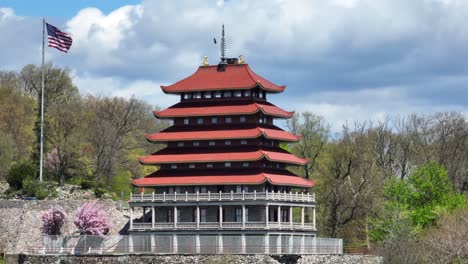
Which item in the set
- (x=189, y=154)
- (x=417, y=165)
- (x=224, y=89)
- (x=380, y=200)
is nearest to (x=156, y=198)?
(x=189, y=154)

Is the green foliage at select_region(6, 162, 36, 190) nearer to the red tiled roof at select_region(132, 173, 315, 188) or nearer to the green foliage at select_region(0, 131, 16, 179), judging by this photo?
the green foliage at select_region(0, 131, 16, 179)

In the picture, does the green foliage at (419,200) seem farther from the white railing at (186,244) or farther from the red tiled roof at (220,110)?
the red tiled roof at (220,110)

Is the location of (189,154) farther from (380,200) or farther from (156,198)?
(380,200)

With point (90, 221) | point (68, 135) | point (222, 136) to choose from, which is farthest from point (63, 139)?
point (222, 136)

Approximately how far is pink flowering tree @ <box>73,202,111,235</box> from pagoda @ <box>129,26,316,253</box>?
2720mm

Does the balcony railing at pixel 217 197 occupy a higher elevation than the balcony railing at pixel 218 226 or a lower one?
higher

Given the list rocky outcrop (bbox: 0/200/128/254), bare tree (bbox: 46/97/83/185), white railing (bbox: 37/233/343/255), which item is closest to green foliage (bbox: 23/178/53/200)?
Answer: rocky outcrop (bbox: 0/200/128/254)

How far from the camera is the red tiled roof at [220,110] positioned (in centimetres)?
10712

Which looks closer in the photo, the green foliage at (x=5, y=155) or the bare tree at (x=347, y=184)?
the bare tree at (x=347, y=184)

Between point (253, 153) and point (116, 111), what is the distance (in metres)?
50.0

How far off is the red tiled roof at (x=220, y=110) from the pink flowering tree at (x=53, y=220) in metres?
12.6

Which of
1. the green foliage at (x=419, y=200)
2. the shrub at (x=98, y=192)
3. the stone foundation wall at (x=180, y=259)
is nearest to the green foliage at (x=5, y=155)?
the shrub at (x=98, y=192)

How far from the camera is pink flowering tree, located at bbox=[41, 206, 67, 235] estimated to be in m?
107

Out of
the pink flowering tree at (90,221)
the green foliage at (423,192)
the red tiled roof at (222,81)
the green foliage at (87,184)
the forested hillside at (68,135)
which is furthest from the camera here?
the forested hillside at (68,135)
